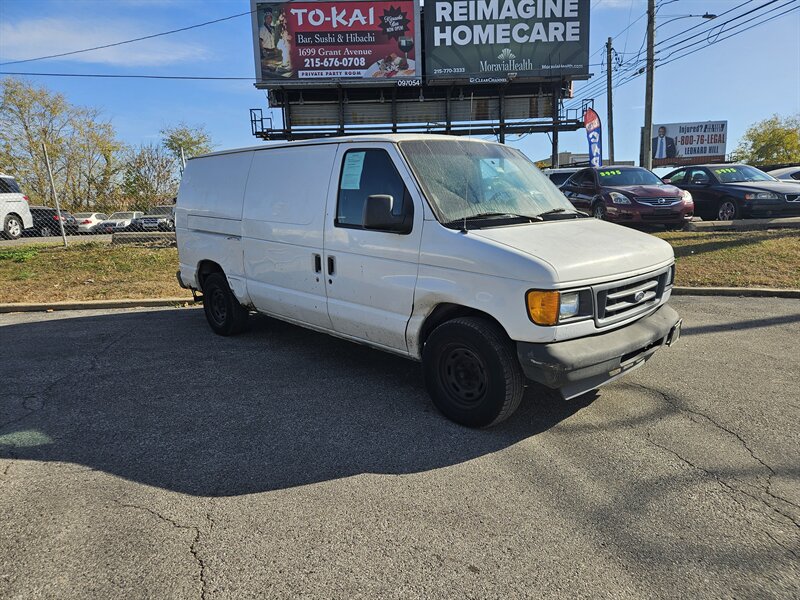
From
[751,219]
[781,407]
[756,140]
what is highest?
[756,140]

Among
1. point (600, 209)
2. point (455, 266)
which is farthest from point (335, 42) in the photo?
point (455, 266)

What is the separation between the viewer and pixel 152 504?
2.87 m

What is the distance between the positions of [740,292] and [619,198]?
13.5ft

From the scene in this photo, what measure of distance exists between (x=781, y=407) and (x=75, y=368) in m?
6.16

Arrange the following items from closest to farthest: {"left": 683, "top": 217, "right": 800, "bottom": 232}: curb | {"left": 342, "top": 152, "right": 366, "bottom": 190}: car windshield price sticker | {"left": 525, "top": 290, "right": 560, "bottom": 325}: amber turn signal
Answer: {"left": 525, "top": 290, "right": 560, "bottom": 325}: amber turn signal
{"left": 342, "top": 152, "right": 366, "bottom": 190}: car windshield price sticker
{"left": 683, "top": 217, "right": 800, "bottom": 232}: curb

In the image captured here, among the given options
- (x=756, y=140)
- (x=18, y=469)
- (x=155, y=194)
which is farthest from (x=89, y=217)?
(x=756, y=140)

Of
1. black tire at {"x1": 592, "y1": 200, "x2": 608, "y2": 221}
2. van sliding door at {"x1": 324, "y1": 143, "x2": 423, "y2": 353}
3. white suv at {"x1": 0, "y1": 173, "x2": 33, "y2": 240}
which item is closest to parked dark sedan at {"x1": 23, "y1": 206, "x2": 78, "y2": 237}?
white suv at {"x1": 0, "y1": 173, "x2": 33, "y2": 240}

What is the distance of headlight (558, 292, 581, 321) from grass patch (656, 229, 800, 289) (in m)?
5.80

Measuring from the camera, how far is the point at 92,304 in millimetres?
7918

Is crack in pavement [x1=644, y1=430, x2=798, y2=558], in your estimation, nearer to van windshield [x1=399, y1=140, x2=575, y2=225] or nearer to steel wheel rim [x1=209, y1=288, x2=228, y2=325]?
van windshield [x1=399, y1=140, x2=575, y2=225]

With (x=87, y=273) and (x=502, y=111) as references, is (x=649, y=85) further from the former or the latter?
(x=87, y=273)

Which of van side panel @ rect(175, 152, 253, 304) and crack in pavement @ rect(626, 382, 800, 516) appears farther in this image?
van side panel @ rect(175, 152, 253, 304)

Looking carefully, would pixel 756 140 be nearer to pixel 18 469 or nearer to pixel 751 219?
pixel 751 219

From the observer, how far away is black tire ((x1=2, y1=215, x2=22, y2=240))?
57.0 feet
